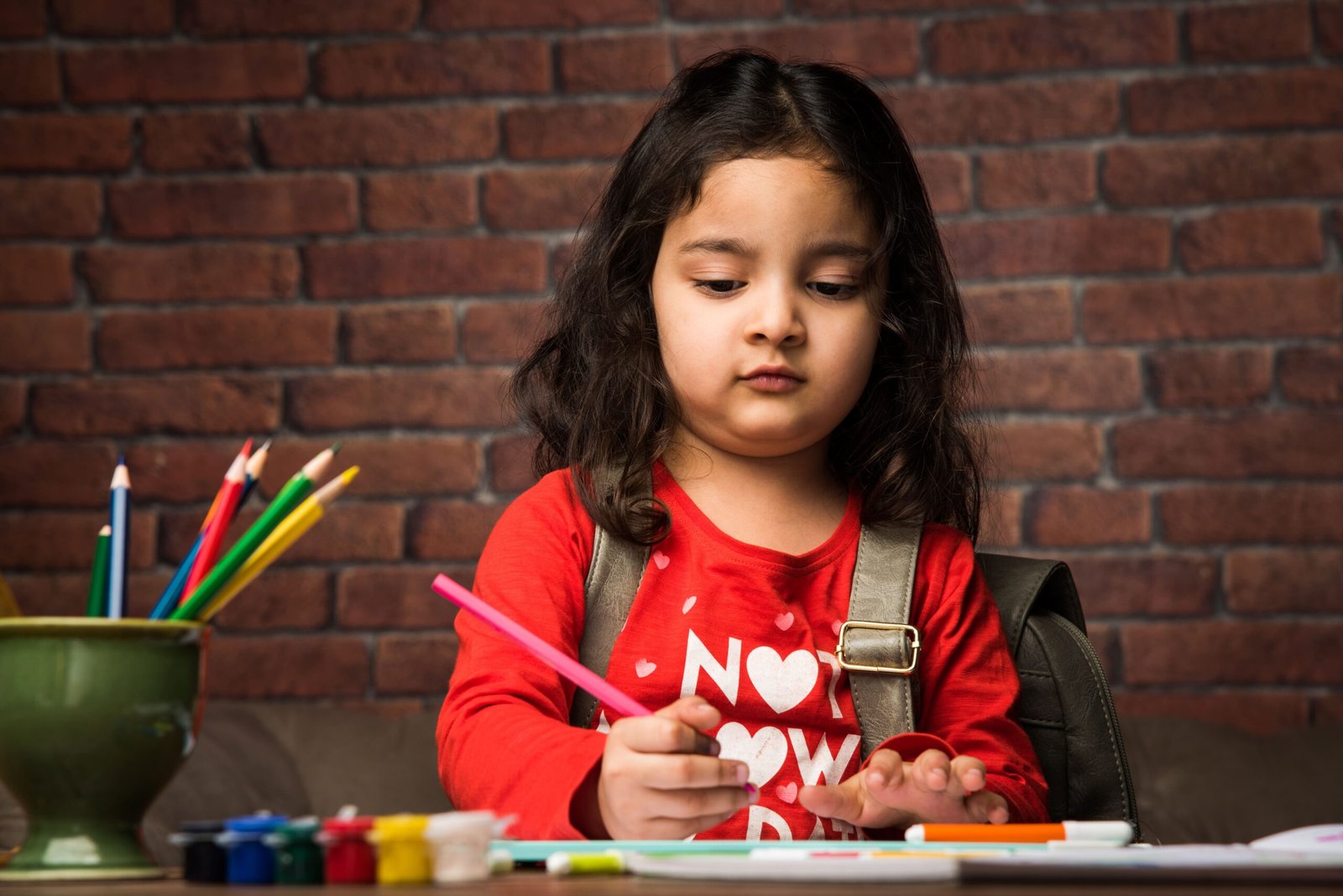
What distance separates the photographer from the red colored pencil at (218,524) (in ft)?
2.30

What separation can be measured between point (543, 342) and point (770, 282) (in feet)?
1.20

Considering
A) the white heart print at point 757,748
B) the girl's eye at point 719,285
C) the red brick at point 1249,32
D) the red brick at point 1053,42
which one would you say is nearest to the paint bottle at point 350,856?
the white heart print at point 757,748

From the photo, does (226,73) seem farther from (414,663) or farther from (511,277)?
(414,663)

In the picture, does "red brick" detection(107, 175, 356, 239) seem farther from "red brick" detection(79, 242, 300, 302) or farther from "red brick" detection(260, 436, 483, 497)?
"red brick" detection(260, 436, 483, 497)

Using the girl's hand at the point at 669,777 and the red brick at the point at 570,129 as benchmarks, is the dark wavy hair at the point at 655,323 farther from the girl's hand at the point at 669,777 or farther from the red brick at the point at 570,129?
the red brick at the point at 570,129

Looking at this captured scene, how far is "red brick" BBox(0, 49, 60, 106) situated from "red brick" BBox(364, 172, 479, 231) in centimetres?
48

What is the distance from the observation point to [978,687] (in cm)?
112

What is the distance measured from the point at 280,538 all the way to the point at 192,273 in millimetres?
1466

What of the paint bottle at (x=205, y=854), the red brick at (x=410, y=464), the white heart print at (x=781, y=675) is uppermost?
the red brick at (x=410, y=464)

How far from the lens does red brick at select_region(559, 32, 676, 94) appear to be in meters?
1.98

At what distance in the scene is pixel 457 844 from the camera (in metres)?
0.53

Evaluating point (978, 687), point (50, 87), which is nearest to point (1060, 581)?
point (978, 687)

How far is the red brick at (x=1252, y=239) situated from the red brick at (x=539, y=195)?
80 cm

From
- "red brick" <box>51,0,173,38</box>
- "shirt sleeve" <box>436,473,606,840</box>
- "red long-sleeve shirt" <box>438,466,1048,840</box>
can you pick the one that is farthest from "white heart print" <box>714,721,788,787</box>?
"red brick" <box>51,0,173,38</box>
